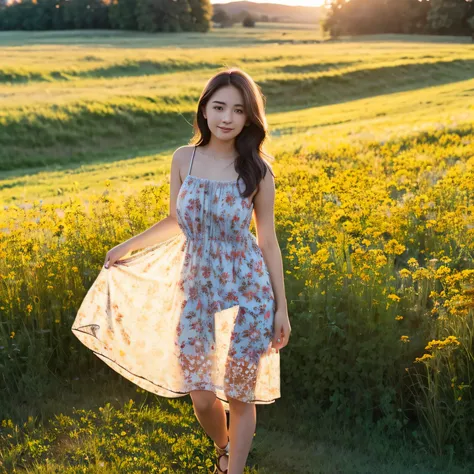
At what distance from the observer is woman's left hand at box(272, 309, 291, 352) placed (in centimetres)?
369

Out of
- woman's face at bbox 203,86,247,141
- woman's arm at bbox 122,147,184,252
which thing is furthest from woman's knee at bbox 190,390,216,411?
woman's face at bbox 203,86,247,141

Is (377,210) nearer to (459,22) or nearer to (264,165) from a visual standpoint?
(264,165)

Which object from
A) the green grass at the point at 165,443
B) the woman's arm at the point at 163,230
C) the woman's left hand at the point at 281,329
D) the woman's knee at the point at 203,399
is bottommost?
the green grass at the point at 165,443

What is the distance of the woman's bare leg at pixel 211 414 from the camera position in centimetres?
375

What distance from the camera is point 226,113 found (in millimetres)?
3709

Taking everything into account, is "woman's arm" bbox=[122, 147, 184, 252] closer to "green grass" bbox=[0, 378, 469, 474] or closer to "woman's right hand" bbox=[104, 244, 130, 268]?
"woman's right hand" bbox=[104, 244, 130, 268]

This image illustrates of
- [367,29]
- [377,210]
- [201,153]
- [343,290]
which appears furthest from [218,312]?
[367,29]

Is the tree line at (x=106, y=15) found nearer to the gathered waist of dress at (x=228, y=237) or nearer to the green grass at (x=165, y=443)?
the green grass at (x=165, y=443)

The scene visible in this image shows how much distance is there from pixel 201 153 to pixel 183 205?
0.32 meters

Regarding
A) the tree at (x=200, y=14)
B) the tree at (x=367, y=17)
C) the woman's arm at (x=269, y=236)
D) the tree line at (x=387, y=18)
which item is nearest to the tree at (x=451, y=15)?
Result: the tree line at (x=387, y=18)

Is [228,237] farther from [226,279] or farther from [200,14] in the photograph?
[200,14]

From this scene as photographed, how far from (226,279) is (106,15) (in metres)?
87.3

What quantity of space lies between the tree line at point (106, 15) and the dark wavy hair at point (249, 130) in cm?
7778

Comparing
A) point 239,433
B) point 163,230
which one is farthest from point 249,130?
point 239,433
